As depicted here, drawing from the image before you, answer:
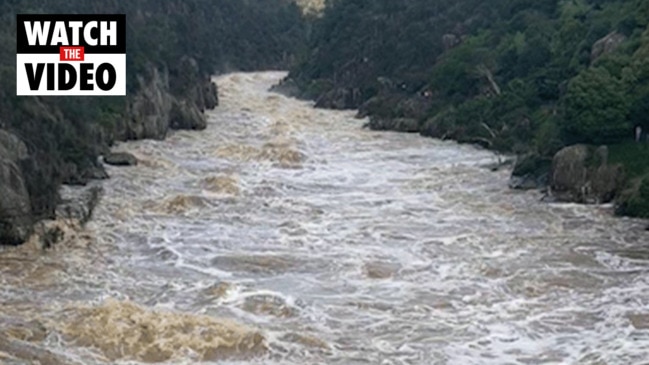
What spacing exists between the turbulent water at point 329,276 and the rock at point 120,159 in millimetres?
1487

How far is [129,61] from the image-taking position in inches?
2458

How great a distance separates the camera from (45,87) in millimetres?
31328

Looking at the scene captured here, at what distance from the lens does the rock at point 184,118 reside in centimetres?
6438

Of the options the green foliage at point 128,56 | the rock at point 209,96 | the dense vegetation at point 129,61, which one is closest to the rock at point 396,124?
the dense vegetation at point 129,61

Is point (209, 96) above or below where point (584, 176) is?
above

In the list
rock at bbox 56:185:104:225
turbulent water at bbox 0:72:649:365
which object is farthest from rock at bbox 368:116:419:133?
rock at bbox 56:185:104:225

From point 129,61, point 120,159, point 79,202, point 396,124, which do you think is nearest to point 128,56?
point 129,61

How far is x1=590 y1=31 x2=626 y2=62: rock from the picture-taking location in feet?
165

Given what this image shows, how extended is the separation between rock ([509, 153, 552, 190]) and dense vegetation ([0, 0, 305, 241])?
1804cm

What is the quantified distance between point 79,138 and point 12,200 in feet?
43.0

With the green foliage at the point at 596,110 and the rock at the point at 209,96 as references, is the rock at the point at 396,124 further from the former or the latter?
the green foliage at the point at 596,110

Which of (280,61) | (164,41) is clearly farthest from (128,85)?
(280,61)

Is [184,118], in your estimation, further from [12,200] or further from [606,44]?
[12,200]

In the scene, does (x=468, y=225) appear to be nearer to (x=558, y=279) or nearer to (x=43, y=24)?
(x=558, y=279)
